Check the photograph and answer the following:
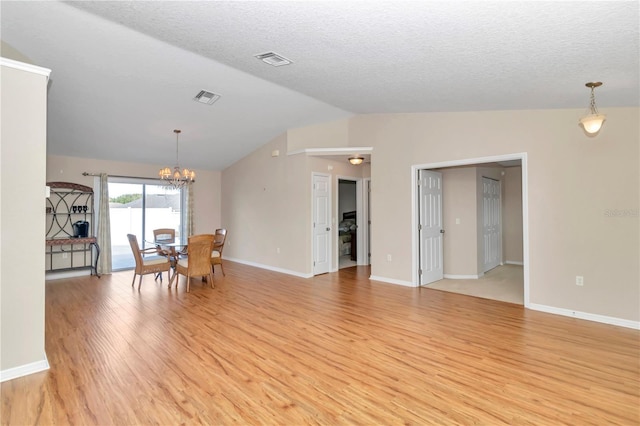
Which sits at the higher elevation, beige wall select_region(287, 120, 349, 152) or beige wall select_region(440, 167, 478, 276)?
beige wall select_region(287, 120, 349, 152)

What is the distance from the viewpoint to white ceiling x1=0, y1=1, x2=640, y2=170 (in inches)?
88.8

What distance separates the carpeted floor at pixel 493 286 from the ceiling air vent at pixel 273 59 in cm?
422

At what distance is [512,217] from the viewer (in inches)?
306

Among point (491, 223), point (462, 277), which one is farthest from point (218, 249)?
point (491, 223)

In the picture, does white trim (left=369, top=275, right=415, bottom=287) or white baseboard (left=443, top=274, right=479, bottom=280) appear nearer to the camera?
white trim (left=369, top=275, right=415, bottom=287)

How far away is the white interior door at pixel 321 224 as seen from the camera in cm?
646

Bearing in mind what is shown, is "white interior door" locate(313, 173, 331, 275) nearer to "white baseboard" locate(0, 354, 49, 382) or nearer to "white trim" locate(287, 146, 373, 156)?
"white trim" locate(287, 146, 373, 156)

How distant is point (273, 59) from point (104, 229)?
5707 mm

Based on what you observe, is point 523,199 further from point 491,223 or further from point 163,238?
point 163,238

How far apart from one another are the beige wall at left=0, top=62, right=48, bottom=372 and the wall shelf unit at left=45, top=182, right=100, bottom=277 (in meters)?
4.19

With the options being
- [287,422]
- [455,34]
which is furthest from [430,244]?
[287,422]

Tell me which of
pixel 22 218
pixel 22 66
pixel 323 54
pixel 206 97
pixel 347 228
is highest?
pixel 206 97

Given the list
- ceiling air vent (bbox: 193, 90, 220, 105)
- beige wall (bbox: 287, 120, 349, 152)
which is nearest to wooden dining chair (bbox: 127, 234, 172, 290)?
ceiling air vent (bbox: 193, 90, 220, 105)

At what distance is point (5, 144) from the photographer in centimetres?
249
